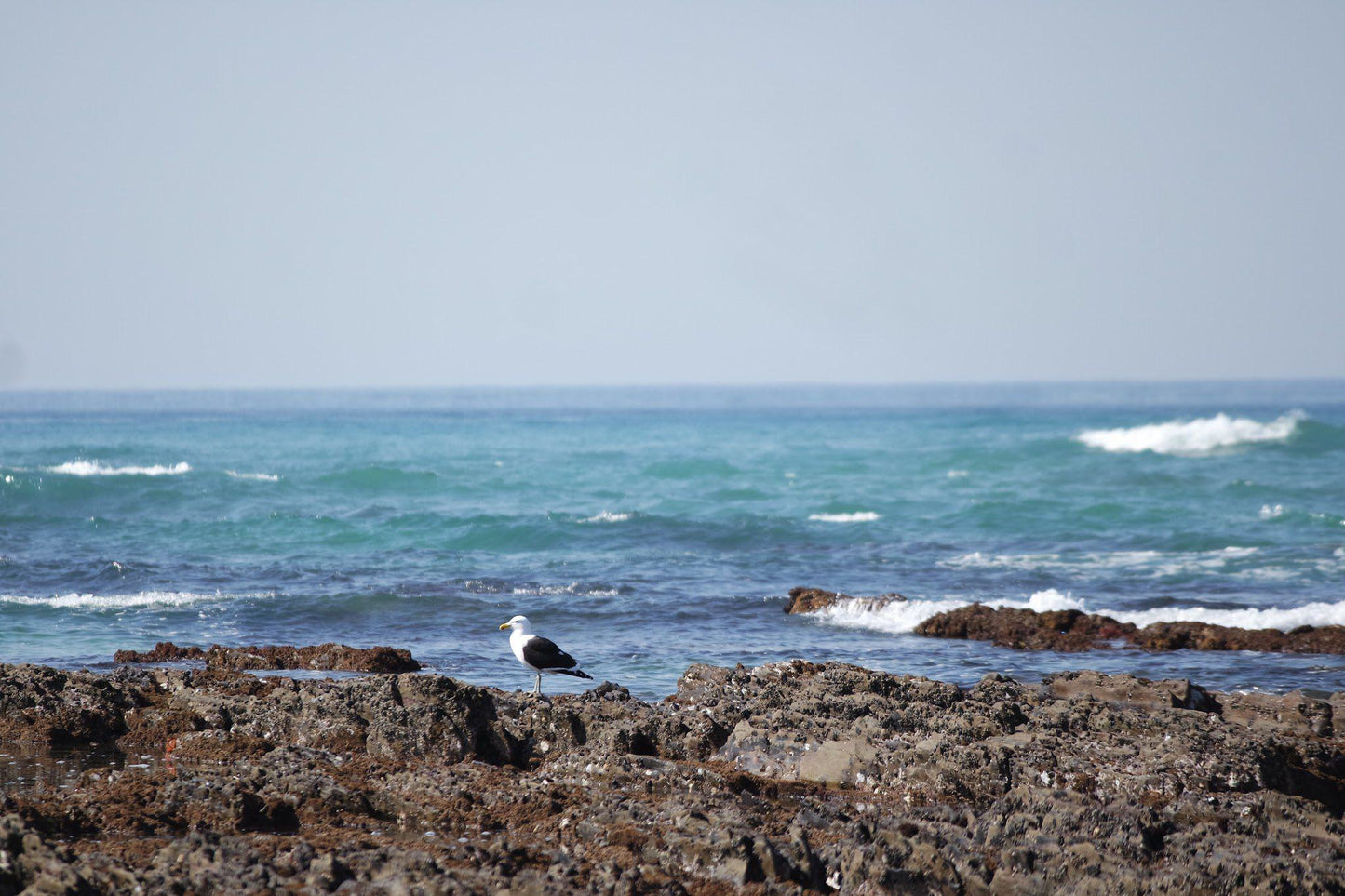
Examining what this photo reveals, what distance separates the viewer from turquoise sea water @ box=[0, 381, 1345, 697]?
1490cm

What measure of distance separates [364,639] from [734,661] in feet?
16.7

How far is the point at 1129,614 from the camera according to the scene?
56.7 ft

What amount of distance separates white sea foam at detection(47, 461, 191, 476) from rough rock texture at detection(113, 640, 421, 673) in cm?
2333

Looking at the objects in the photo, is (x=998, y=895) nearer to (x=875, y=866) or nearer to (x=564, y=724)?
(x=875, y=866)

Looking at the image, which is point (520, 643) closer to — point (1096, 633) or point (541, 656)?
point (541, 656)

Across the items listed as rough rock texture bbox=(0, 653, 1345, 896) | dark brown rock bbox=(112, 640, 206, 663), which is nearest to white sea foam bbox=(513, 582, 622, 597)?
dark brown rock bbox=(112, 640, 206, 663)

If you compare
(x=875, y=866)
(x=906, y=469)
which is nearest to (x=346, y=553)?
(x=875, y=866)

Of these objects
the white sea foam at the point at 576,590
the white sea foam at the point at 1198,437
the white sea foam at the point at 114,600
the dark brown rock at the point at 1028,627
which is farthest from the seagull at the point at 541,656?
the white sea foam at the point at 1198,437

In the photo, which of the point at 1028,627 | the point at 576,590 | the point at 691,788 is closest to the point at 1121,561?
the point at 1028,627

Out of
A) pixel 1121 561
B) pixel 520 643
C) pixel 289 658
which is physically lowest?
pixel 1121 561

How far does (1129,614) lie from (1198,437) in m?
45.8

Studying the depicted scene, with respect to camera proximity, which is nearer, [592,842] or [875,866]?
[875,866]

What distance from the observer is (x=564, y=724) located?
9359 mm

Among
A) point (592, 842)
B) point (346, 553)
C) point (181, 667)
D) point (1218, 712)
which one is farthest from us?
point (346, 553)
